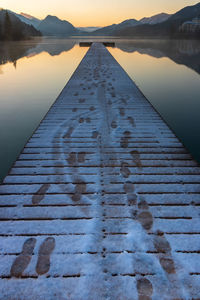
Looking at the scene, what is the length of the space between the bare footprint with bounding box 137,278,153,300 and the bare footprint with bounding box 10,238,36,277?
4.27 ft

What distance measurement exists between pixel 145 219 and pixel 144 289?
0.98m

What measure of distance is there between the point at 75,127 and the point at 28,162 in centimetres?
217

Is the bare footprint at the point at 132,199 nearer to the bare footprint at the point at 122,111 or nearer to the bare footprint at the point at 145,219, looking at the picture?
the bare footprint at the point at 145,219

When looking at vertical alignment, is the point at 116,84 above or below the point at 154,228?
above

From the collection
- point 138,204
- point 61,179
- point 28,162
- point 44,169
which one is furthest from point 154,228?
point 28,162

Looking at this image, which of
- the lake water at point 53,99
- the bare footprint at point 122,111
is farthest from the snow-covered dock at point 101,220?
the lake water at point 53,99

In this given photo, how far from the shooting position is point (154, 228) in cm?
294

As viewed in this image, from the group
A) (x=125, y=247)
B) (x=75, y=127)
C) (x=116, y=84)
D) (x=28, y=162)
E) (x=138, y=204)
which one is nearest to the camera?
(x=125, y=247)

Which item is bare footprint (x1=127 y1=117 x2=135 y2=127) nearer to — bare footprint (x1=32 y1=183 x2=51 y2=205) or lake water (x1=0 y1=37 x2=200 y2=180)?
lake water (x1=0 y1=37 x2=200 y2=180)

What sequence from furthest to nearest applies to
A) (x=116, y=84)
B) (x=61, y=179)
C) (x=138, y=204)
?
(x=116, y=84) → (x=61, y=179) → (x=138, y=204)

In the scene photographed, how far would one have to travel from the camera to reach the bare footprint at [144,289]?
2.20 m

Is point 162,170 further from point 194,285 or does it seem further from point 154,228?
point 194,285

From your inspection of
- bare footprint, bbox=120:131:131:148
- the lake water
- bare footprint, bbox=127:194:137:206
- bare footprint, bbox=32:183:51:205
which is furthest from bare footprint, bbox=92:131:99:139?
the lake water

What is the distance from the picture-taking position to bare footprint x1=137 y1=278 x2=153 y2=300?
7.22ft
